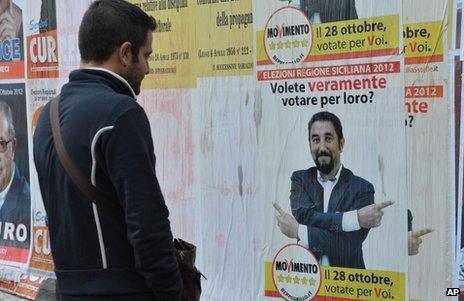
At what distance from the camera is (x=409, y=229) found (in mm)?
3779

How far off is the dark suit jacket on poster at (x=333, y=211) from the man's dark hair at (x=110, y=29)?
1637 millimetres

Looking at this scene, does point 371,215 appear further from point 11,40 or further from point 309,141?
point 11,40

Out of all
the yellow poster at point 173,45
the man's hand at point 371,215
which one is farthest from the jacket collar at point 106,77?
the yellow poster at point 173,45

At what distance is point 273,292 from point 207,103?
116 centimetres

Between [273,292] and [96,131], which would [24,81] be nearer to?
[273,292]

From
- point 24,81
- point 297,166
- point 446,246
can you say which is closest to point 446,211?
point 446,246

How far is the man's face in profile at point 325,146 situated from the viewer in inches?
158

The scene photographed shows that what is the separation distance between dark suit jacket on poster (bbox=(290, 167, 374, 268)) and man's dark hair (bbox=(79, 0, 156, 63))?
5.37 feet

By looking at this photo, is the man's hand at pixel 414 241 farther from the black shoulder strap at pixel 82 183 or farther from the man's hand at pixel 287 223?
the black shoulder strap at pixel 82 183

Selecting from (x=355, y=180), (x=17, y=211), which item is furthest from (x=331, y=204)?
(x=17, y=211)

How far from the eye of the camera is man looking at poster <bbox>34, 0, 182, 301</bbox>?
250cm

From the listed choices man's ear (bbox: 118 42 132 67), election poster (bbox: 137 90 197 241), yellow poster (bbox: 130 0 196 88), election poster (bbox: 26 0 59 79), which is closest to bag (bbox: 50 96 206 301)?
man's ear (bbox: 118 42 132 67)

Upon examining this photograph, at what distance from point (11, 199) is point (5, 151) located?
379mm

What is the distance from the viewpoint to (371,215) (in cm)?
390
